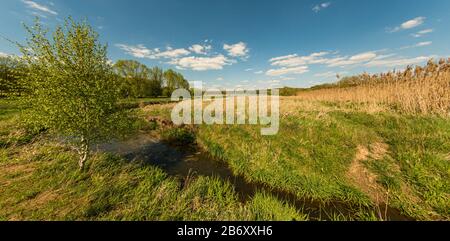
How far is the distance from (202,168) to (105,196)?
4487mm

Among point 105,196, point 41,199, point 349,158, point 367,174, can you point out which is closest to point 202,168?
point 105,196

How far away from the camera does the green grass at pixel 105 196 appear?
4363 mm

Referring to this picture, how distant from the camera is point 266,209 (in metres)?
4.96

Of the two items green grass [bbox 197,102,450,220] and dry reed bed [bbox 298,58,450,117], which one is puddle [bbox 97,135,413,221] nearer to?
green grass [bbox 197,102,450,220]

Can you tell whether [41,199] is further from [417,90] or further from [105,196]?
[417,90]

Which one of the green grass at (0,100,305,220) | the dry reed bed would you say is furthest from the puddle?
the dry reed bed

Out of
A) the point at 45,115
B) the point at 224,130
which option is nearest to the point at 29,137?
the point at 45,115

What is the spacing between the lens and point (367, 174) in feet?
20.6

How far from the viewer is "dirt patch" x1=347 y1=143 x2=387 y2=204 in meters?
5.67

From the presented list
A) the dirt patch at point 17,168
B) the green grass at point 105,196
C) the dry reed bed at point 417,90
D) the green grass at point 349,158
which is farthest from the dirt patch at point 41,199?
the dry reed bed at point 417,90

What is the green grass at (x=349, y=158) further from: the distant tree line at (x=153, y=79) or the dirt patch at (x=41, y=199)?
the distant tree line at (x=153, y=79)

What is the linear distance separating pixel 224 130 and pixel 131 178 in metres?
7.16

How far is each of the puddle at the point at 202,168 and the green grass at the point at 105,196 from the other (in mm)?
916
